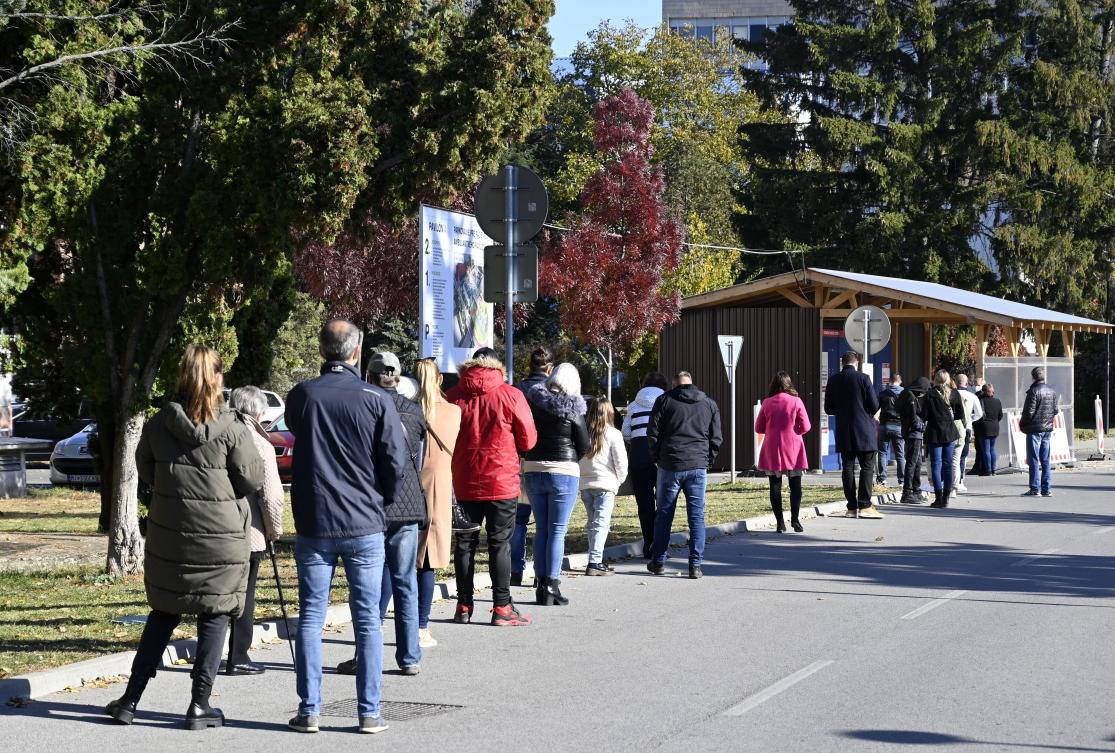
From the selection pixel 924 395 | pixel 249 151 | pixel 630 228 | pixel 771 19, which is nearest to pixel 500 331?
pixel 630 228

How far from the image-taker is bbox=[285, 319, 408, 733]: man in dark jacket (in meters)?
6.83

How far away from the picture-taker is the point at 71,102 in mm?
11867

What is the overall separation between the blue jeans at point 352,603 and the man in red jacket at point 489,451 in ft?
8.94

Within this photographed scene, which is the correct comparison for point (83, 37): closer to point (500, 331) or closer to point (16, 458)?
point (16, 458)

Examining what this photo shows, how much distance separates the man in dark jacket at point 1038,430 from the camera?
21766mm

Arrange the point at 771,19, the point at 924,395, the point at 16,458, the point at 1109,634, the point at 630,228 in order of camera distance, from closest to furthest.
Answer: the point at 1109,634, the point at 924,395, the point at 16,458, the point at 630,228, the point at 771,19

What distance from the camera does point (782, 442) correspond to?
1620 centimetres

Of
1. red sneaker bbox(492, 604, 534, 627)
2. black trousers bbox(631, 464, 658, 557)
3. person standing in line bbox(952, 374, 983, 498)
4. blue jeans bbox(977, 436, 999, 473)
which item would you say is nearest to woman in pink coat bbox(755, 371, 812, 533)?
black trousers bbox(631, 464, 658, 557)

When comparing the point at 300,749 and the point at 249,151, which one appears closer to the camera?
the point at 300,749

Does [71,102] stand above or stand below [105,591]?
above

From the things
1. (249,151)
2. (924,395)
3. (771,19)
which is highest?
(771,19)

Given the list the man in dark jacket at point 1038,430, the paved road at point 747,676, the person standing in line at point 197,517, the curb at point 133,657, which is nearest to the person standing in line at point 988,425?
the man in dark jacket at point 1038,430

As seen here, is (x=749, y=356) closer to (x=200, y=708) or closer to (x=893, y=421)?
(x=893, y=421)

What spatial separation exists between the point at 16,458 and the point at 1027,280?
115 ft
